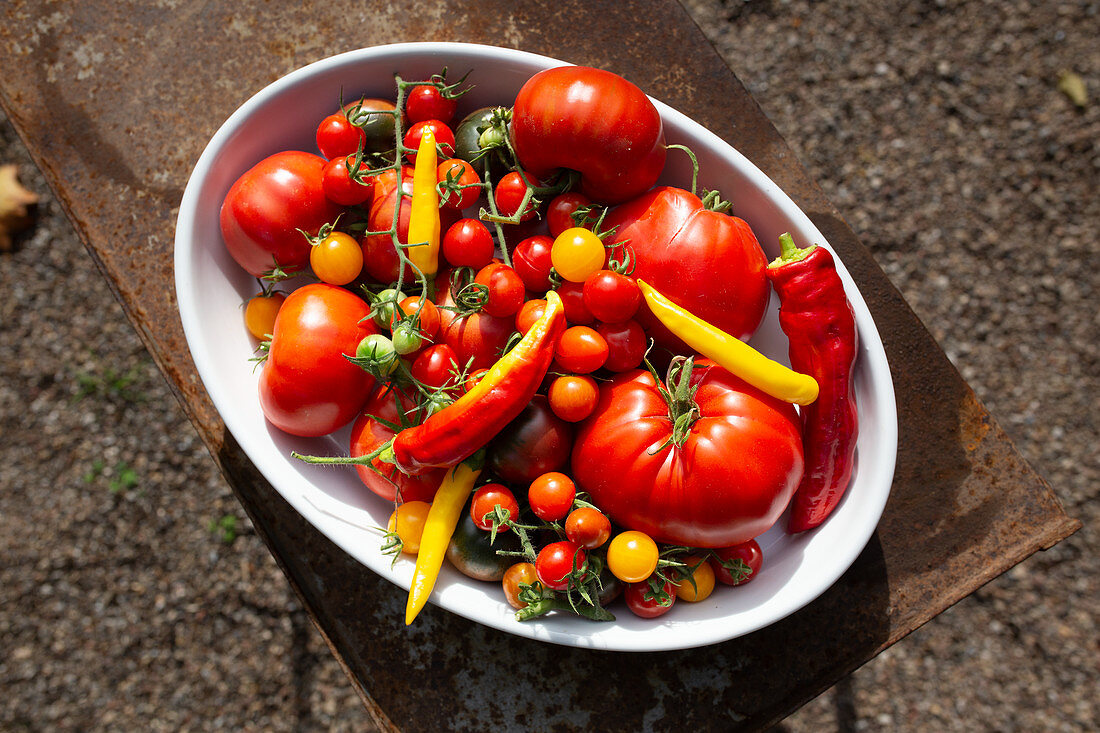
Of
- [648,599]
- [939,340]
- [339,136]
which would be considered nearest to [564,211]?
[339,136]

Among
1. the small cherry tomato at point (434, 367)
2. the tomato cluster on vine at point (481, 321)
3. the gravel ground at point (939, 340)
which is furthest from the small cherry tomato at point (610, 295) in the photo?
the gravel ground at point (939, 340)

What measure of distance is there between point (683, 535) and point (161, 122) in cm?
129

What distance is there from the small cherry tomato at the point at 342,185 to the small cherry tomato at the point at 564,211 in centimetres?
31

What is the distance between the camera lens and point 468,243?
121 cm

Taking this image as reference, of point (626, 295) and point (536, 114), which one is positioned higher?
point (536, 114)

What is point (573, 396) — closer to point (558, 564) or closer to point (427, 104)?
point (558, 564)

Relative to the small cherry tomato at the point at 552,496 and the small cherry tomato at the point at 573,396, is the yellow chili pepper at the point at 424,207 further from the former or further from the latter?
the small cherry tomato at the point at 552,496

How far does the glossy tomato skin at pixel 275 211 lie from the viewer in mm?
1229

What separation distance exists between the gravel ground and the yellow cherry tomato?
1.54 meters

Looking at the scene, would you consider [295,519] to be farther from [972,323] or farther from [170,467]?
[972,323]

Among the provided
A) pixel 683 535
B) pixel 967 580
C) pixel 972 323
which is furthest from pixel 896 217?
pixel 683 535

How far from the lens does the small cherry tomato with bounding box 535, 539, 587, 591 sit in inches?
43.9

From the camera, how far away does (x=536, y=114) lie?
1.17 m

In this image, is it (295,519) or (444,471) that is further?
(295,519)
